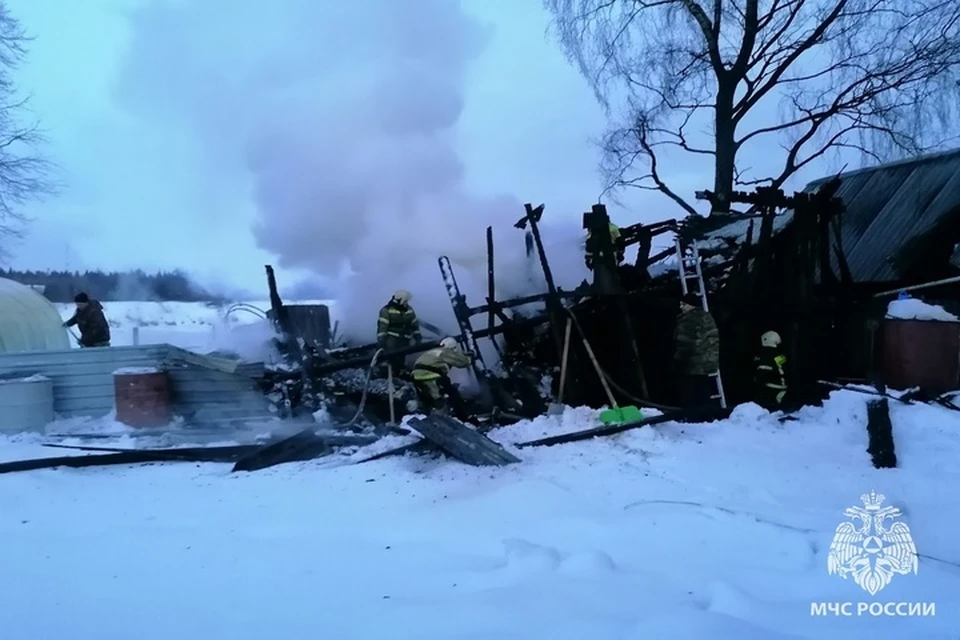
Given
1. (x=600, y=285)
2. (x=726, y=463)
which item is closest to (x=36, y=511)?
(x=726, y=463)

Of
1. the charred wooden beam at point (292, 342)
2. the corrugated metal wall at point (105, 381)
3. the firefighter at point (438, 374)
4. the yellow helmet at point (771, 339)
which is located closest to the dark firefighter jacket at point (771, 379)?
the yellow helmet at point (771, 339)

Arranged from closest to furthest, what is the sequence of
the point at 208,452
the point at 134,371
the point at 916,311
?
the point at 208,452 < the point at 916,311 < the point at 134,371

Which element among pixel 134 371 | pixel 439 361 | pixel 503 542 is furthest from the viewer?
pixel 134 371

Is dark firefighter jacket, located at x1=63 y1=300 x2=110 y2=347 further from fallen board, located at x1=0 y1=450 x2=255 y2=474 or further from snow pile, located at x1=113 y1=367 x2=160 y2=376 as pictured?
fallen board, located at x1=0 y1=450 x2=255 y2=474

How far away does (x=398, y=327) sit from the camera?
30.5 ft

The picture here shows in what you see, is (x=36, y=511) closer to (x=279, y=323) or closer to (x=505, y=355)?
(x=279, y=323)

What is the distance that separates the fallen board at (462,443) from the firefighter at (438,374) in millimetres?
1399

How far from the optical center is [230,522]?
4.86 m

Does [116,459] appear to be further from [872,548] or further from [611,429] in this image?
[872,548]

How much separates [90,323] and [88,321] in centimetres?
5

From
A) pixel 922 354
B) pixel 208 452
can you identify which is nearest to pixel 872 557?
pixel 922 354

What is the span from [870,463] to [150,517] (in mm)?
5804

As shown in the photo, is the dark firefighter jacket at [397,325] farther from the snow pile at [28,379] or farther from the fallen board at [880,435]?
the fallen board at [880,435]

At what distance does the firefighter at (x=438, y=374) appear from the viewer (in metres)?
8.12
